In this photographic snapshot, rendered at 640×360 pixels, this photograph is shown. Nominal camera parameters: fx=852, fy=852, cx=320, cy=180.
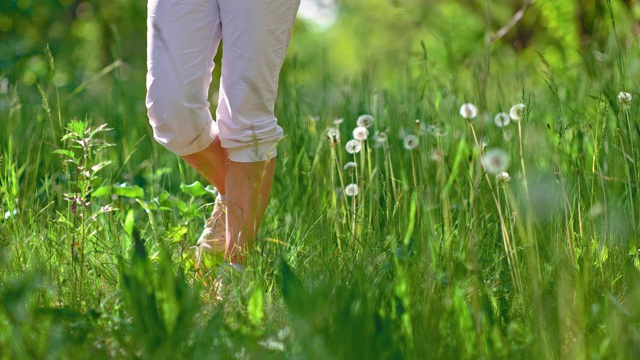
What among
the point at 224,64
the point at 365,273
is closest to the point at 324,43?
the point at 224,64

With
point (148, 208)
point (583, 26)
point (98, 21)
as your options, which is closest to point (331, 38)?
point (98, 21)

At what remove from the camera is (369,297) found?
1656 mm

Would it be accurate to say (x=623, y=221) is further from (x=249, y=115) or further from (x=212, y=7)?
(x=212, y=7)

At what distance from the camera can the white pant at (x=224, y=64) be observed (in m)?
2.20

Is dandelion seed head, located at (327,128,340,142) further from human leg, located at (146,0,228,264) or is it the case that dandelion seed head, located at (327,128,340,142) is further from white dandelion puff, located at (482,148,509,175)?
white dandelion puff, located at (482,148,509,175)

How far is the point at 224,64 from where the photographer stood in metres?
2.29

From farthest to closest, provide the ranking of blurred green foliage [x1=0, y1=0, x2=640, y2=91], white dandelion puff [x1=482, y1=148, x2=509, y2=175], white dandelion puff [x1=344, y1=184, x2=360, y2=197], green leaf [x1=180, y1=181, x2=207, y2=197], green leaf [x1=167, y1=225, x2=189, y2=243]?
Answer: 1. blurred green foliage [x1=0, y1=0, x2=640, y2=91]
2. green leaf [x1=180, y1=181, x2=207, y2=197]
3. white dandelion puff [x1=344, y1=184, x2=360, y2=197]
4. green leaf [x1=167, y1=225, x2=189, y2=243]
5. white dandelion puff [x1=482, y1=148, x2=509, y2=175]

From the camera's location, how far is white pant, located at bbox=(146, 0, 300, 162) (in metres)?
2.20

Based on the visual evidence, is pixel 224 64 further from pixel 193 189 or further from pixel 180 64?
pixel 193 189

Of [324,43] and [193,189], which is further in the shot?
[324,43]

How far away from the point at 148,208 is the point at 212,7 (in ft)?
2.08

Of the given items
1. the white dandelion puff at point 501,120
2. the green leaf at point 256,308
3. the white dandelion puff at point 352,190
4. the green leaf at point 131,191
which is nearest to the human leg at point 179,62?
the green leaf at point 131,191

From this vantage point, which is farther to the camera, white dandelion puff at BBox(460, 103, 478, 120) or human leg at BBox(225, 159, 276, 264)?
human leg at BBox(225, 159, 276, 264)

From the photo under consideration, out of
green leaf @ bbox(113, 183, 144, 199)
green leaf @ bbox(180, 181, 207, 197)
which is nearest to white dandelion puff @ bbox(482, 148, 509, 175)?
green leaf @ bbox(180, 181, 207, 197)
